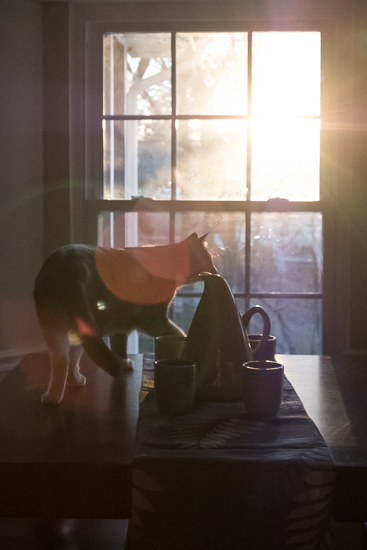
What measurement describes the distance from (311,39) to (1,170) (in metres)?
1.37

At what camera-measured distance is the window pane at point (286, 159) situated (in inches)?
87.0

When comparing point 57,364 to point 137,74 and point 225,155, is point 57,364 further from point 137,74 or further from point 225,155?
point 137,74

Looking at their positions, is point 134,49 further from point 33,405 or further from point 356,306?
point 33,405

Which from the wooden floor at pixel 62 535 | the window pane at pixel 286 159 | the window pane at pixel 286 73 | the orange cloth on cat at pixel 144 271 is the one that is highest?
the window pane at pixel 286 73

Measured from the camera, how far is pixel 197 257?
1.35m

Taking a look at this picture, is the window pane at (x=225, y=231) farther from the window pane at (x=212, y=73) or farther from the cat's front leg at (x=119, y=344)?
the cat's front leg at (x=119, y=344)

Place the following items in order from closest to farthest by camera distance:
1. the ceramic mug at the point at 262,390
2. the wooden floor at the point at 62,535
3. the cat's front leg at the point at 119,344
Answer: the ceramic mug at the point at 262,390 < the wooden floor at the point at 62,535 < the cat's front leg at the point at 119,344

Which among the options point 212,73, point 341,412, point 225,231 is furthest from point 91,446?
point 212,73

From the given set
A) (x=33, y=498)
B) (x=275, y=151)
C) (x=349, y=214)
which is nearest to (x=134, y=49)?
(x=275, y=151)

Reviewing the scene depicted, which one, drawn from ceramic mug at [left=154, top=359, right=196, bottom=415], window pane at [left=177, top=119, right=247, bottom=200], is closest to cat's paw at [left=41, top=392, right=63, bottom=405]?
ceramic mug at [left=154, top=359, right=196, bottom=415]

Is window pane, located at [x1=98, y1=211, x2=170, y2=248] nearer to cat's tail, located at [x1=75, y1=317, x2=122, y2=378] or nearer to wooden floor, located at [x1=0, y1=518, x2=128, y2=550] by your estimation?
wooden floor, located at [x1=0, y1=518, x2=128, y2=550]

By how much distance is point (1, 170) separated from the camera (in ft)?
6.70

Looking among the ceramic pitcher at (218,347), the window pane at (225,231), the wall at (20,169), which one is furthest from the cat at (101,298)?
the wall at (20,169)

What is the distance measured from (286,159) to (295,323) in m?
0.69
